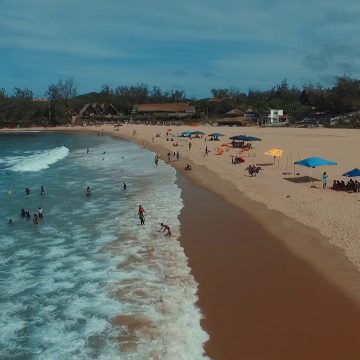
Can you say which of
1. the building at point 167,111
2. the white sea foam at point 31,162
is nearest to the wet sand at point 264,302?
the white sea foam at point 31,162

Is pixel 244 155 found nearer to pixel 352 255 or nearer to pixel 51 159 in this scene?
pixel 51 159

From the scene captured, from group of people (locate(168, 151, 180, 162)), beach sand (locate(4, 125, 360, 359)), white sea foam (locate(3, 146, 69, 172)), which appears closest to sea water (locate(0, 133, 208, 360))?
beach sand (locate(4, 125, 360, 359))

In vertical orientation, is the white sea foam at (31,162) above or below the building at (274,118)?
below

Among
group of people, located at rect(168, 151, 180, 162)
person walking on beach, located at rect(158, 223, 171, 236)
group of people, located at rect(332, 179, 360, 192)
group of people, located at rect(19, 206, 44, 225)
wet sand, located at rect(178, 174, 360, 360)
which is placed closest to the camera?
wet sand, located at rect(178, 174, 360, 360)

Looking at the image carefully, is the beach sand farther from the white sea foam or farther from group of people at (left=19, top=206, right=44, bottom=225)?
the white sea foam

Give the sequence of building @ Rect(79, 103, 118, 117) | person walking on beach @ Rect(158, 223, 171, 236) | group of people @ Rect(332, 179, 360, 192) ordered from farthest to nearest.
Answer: building @ Rect(79, 103, 118, 117), group of people @ Rect(332, 179, 360, 192), person walking on beach @ Rect(158, 223, 171, 236)

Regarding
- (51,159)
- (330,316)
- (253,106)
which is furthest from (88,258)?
(253,106)

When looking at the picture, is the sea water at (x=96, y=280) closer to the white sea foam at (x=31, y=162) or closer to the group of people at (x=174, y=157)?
the white sea foam at (x=31, y=162)

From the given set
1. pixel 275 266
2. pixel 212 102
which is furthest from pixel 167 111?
pixel 275 266
